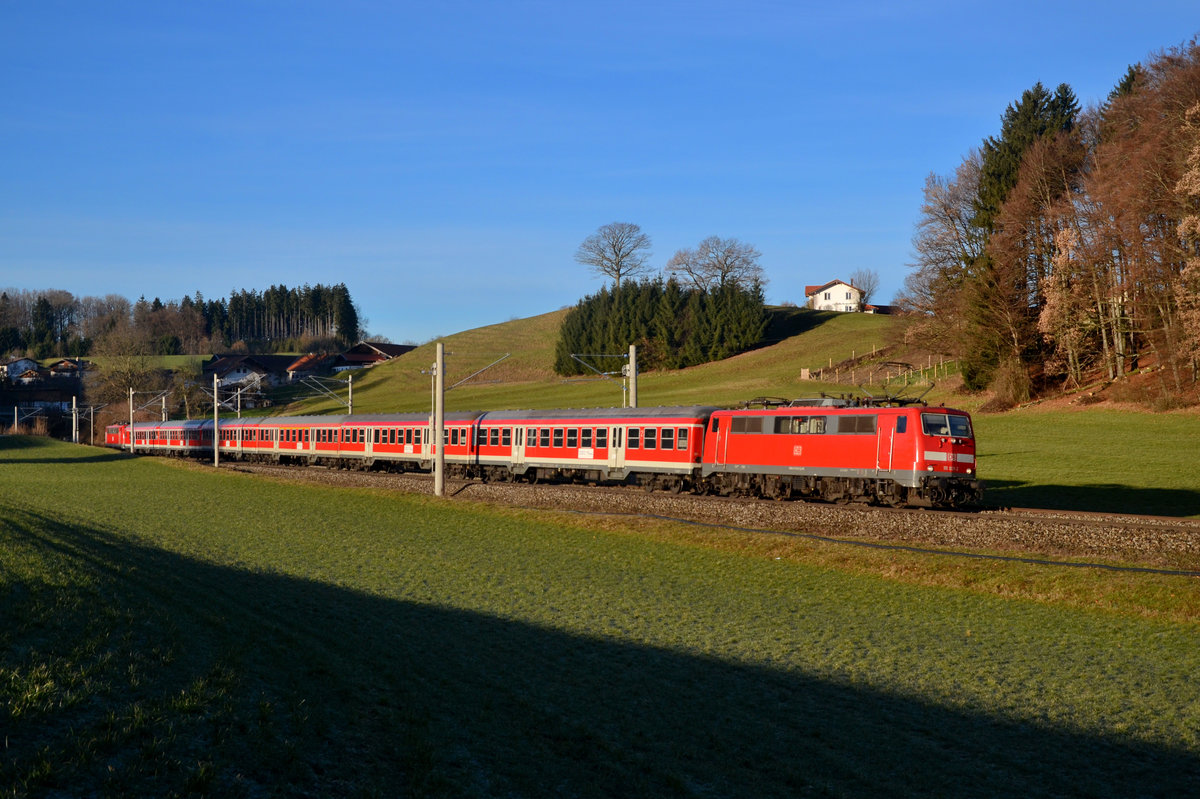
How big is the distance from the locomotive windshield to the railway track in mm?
2284

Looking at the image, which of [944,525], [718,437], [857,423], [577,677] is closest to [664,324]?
[718,437]

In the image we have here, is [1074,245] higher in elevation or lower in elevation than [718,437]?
higher

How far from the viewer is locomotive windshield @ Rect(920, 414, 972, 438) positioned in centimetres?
2506

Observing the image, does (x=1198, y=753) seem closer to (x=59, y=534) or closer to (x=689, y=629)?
(x=689, y=629)

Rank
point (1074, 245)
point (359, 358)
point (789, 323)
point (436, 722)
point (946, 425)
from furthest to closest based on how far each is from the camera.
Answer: point (359, 358) < point (789, 323) < point (1074, 245) < point (946, 425) < point (436, 722)

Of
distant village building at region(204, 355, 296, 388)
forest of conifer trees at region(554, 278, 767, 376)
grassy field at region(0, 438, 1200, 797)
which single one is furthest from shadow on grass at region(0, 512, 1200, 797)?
distant village building at region(204, 355, 296, 388)

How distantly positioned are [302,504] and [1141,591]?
90.3 ft

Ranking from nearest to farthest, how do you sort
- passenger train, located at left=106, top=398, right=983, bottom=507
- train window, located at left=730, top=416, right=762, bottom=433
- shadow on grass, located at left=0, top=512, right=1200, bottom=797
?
1. shadow on grass, located at left=0, top=512, right=1200, bottom=797
2. passenger train, located at left=106, top=398, right=983, bottom=507
3. train window, located at left=730, top=416, right=762, bottom=433

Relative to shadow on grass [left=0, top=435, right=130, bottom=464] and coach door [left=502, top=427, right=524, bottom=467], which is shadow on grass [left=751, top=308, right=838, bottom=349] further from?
coach door [left=502, top=427, right=524, bottom=467]

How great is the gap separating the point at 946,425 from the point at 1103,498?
347 inches

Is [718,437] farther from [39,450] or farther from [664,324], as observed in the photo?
[664,324]

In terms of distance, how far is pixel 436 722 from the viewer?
9047 millimetres

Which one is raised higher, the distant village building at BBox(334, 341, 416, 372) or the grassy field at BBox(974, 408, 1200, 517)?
the distant village building at BBox(334, 341, 416, 372)

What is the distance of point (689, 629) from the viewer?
1480cm
